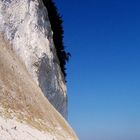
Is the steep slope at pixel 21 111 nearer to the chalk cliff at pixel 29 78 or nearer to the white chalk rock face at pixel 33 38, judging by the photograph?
the chalk cliff at pixel 29 78

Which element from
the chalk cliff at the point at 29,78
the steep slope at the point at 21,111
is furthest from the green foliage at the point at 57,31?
the steep slope at the point at 21,111

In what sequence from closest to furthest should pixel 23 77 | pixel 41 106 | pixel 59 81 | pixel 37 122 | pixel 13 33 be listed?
pixel 37 122
pixel 41 106
pixel 23 77
pixel 13 33
pixel 59 81

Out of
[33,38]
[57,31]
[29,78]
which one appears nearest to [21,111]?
[29,78]

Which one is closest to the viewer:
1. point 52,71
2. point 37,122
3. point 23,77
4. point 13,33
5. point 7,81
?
point 37,122

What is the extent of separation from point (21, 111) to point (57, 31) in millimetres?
33765

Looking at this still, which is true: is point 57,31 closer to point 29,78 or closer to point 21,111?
point 29,78

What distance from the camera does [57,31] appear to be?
5838cm

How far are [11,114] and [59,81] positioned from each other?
103 ft

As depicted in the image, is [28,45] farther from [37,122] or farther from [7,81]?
[37,122]

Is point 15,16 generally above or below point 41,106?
above

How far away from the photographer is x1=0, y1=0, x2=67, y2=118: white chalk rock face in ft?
141

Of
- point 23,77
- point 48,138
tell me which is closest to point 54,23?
point 23,77

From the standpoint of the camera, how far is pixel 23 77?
1328 inches

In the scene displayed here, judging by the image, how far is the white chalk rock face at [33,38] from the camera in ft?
141
